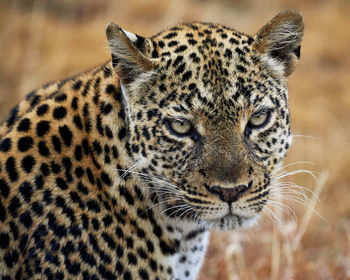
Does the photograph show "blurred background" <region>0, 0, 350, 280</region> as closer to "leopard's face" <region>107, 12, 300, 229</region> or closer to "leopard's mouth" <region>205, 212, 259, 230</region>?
"leopard's mouth" <region>205, 212, 259, 230</region>

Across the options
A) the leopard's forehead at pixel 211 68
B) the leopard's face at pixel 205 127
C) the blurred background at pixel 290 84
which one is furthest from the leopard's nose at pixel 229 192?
the blurred background at pixel 290 84

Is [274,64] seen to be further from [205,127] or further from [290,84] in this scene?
[290,84]

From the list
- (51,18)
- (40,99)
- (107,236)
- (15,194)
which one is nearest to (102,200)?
(107,236)

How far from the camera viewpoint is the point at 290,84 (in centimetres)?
1286

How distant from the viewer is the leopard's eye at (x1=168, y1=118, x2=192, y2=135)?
4234 millimetres

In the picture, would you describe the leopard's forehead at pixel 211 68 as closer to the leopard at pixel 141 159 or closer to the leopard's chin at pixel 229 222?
the leopard at pixel 141 159

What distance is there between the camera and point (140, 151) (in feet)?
13.9

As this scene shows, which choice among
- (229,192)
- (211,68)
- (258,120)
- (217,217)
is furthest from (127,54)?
(217,217)

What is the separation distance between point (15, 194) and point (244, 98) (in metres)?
1.73

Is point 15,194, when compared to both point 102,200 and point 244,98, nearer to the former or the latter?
point 102,200

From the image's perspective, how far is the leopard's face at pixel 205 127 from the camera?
4.16 metres

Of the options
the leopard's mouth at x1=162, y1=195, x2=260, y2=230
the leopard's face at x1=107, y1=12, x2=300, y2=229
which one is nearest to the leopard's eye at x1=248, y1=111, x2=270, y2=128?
the leopard's face at x1=107, y1=12, x2=300, y2=229

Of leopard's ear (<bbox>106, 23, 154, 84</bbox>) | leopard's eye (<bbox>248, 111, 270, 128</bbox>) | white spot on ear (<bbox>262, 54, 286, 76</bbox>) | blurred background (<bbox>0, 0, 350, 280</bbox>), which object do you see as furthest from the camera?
blurred background (<bbox>0, 0, 350, 280</bbox>)

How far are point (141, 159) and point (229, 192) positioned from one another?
0.66 meters
